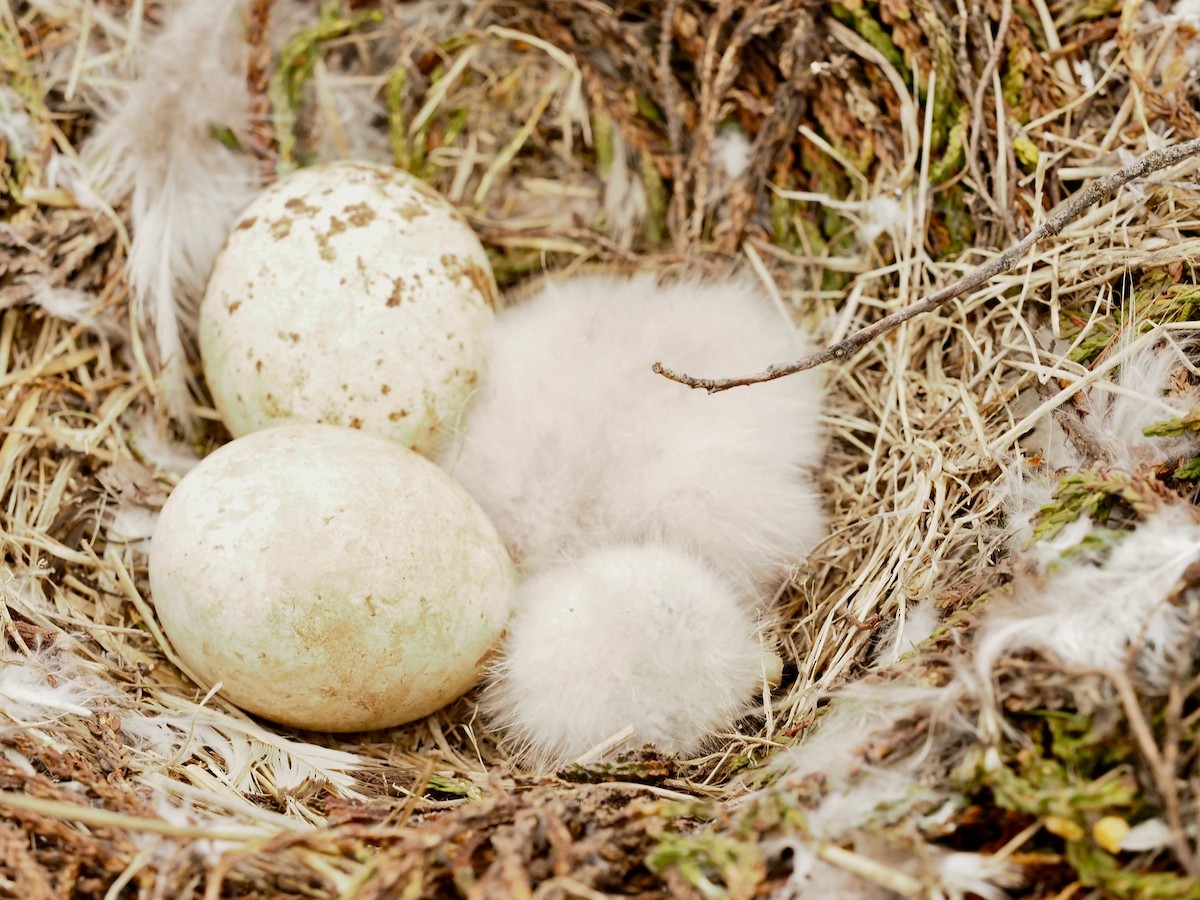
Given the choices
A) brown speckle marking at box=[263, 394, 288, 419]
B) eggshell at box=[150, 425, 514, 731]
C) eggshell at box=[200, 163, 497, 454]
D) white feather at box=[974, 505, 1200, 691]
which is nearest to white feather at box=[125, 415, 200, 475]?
eggshell at box=[200, 163, 497, 454]

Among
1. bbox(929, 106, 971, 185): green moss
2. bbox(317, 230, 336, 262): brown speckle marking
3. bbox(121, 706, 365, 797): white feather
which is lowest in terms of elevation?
bbox(121, 706, 365, 797): white feather

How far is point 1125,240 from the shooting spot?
5.20 ft

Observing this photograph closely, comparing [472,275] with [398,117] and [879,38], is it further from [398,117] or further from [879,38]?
[879,38]

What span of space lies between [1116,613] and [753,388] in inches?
31.8

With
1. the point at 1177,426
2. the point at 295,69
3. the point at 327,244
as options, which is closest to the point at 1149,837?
the point at 1177,426

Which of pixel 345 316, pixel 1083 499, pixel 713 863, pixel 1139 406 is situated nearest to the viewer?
pixel 713 863

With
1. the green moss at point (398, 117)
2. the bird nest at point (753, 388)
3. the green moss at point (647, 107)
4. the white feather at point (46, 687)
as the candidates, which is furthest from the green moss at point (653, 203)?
the white feather at point (46, 687)

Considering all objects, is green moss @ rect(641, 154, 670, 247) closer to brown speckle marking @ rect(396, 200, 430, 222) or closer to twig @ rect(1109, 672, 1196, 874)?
brown speckle marking @ rect(396, 200, 430, 222)

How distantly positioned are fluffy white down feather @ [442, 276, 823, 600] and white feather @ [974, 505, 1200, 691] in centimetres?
57

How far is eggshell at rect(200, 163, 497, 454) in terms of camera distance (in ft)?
5.66

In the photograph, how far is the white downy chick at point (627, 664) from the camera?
1.50 meters

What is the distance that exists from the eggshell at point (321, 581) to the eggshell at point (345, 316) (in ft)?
0.53

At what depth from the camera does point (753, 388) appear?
5.90 feet

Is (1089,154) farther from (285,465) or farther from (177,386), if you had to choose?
(177,386)
